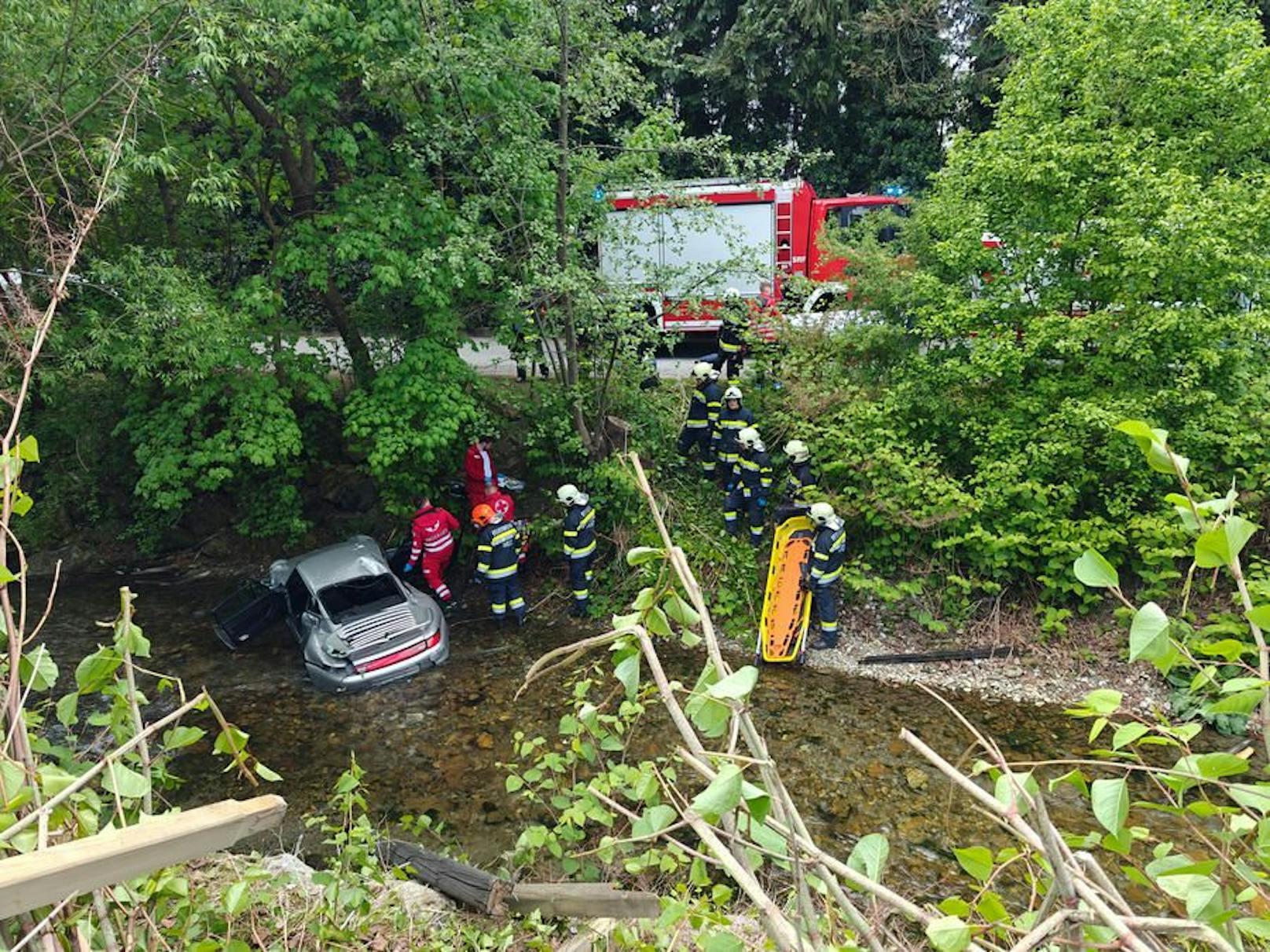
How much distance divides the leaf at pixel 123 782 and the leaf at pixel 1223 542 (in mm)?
2089

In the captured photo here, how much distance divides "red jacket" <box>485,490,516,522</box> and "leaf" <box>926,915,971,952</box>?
733 cm

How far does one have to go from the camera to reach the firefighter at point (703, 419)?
9236 mm

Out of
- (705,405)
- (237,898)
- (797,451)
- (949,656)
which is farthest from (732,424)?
(237,898)

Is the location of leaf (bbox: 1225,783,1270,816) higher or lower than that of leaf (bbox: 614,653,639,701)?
lower

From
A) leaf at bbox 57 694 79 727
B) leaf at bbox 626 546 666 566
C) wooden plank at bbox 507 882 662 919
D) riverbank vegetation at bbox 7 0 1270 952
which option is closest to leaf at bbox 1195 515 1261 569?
leaf at bbox 626 546 666 566

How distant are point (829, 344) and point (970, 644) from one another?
12.1 feet

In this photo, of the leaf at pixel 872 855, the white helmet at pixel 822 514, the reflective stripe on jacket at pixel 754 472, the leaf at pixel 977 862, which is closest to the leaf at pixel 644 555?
the leaf at pixel 872 855

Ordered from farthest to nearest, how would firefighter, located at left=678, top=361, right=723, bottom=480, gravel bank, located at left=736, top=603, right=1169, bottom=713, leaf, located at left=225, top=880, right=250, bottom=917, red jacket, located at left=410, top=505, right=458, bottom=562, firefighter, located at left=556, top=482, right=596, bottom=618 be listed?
1. firefighter, located at left=678, top=361, right=723, bottom=480
2. red jacket, located at left=410, top=505, right=458, bottom=562
3. firefighter, located at left=556, top=482, right=596, bottom=618
4. gravel bank, located at left=736, top=603, right=1169, bottom=713
5. leaf, located at left=225, top=880, right=250, bottom=917

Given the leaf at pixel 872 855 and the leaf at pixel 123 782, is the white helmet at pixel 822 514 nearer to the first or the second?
the leaf at pixel 872 855

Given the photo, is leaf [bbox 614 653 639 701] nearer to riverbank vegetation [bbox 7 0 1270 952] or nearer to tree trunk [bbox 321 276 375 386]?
riverbank vegetation [bbox 7 0 1270 952]

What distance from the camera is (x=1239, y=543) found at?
1.23 meters

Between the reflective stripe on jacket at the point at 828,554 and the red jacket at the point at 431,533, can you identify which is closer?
the reflective stripe on jacket at the point at 828,554

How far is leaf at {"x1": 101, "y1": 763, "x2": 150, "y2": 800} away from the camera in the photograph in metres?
1.63

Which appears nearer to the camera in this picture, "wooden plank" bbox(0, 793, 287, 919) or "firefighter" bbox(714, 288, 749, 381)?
"wooden plank" bbox(0, 793, 287, 919)
